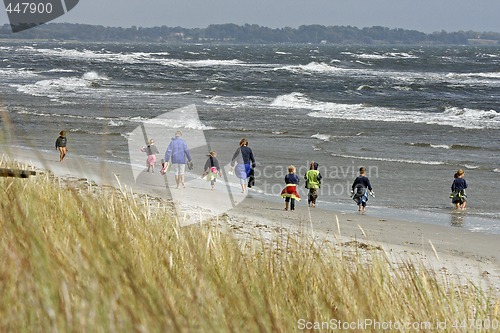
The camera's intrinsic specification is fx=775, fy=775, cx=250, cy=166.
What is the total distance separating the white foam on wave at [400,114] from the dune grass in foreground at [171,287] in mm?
27956

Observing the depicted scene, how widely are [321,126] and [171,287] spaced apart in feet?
90.3

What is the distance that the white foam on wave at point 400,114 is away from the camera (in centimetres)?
3253

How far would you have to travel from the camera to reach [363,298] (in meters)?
3.28

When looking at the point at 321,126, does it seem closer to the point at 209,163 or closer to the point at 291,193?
the point at 209,163

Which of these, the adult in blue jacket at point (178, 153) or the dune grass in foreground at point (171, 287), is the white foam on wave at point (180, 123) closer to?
the adult in blue jacket at point (178, 153)

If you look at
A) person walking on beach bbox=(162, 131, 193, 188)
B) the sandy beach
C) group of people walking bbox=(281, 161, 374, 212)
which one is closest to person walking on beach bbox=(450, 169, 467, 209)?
group of people walking bbox=(281, 161, 374, 212)

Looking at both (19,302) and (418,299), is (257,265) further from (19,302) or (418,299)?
(19,302)

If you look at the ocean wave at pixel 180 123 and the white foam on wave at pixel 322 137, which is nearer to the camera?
the white foam on wave at pixel 322 137

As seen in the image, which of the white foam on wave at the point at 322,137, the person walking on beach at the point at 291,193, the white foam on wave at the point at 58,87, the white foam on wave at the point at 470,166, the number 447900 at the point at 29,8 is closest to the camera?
the number 447900 at the point at 29,8

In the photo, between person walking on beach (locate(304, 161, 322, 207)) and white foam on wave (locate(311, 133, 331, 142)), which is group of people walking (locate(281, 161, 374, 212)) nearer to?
person walking on beach (locate(304, 161, 322, 207))

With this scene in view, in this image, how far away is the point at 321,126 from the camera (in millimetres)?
30312

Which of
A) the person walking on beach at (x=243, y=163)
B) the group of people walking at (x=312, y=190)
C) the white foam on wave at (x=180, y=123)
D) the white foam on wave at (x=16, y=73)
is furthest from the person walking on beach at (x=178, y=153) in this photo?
the white foam on wave at (x=16, y=73)

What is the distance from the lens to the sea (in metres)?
15.9

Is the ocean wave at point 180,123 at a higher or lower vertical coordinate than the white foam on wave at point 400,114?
higher
